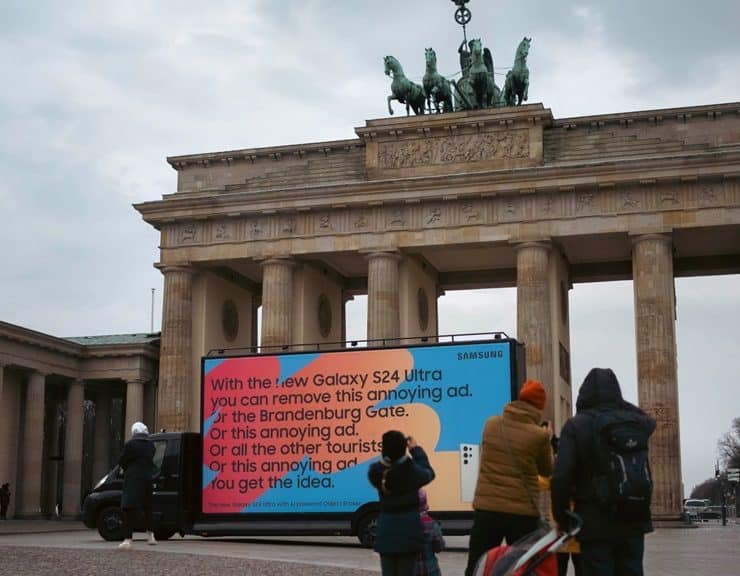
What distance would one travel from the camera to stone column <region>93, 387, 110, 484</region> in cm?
5284

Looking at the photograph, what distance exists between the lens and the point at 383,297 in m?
45.6

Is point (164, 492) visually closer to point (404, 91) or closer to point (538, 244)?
point (538, 244)

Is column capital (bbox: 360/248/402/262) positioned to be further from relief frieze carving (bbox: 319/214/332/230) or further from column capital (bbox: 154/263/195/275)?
column capital (bbox: 154/263/195/275)

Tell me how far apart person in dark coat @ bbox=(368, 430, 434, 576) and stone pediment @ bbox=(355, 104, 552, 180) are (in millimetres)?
35791

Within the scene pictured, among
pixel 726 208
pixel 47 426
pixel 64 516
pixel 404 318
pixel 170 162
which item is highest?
pixel 170 162

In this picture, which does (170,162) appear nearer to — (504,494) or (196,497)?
(196,497)

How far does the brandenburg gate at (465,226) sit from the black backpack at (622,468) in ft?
112

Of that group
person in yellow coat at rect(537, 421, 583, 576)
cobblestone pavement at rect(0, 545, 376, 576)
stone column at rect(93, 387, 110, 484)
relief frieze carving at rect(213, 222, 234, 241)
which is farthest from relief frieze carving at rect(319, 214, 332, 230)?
person in yellow coat at rect(537, 421, 583, 576)

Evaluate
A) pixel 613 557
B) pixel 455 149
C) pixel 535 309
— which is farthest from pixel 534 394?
pixel 455 149

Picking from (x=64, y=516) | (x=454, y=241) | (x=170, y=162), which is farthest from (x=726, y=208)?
(x=64, y=516)

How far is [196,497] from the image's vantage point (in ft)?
81.9

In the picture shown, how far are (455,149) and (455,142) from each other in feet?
Result: 0.96

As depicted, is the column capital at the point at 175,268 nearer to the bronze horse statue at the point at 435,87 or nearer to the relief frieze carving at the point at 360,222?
the relief frieze carving at the point at 360,222

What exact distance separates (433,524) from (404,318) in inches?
1402
